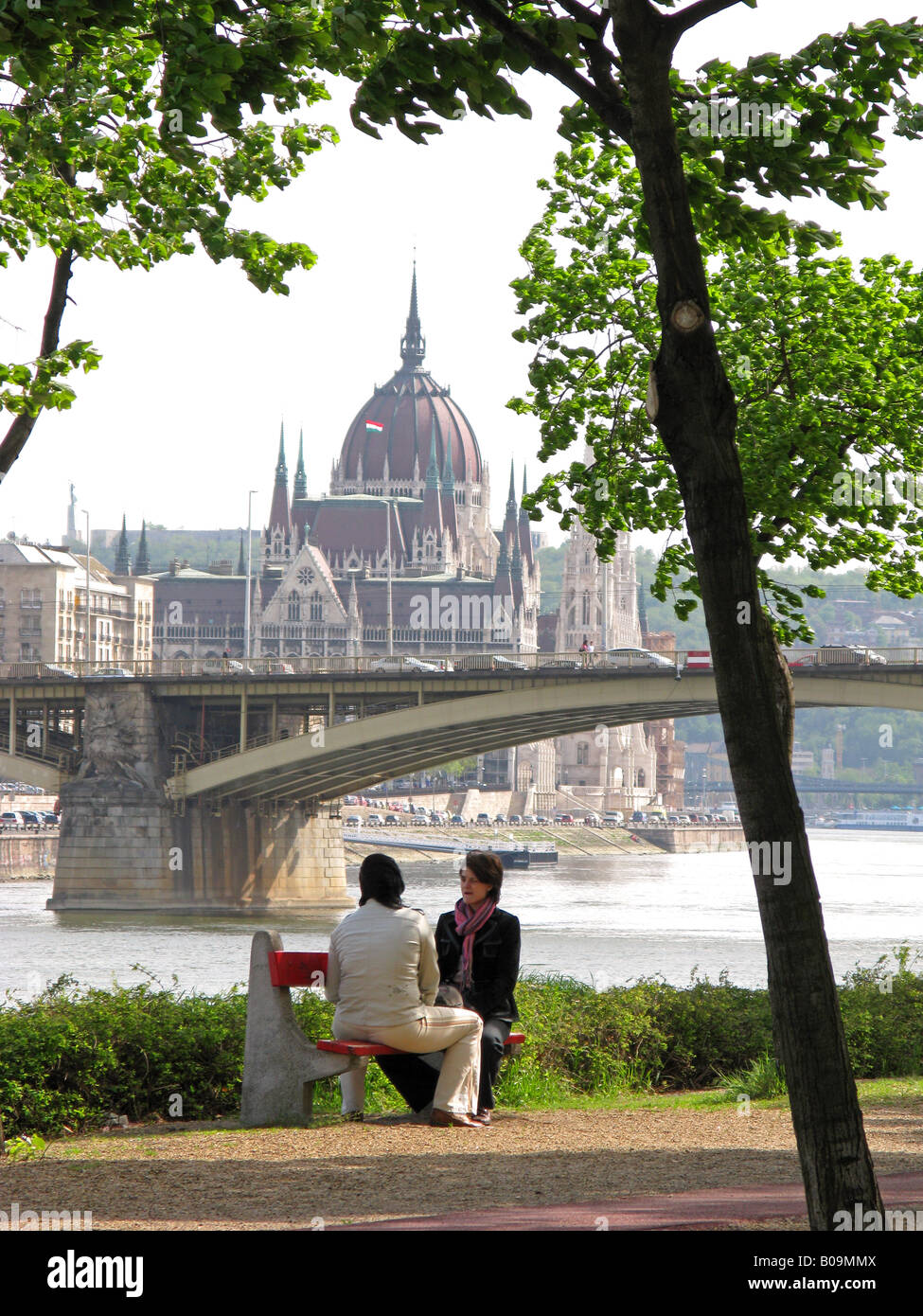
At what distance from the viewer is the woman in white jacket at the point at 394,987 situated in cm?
684

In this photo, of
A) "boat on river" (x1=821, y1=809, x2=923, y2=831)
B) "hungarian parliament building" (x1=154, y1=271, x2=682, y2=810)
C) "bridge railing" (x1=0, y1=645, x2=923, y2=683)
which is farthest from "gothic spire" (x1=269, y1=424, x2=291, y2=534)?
"bridge railing" (x1=0, y1=645, x2=923, y2=683)

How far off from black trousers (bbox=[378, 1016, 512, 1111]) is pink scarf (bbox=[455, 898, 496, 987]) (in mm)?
229

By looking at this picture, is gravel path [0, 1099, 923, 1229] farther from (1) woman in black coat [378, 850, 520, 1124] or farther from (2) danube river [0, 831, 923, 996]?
(2) danube river [0, 831, 923, 996]

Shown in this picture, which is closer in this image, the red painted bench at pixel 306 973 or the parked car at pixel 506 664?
the red painted bench at pixel 306 973

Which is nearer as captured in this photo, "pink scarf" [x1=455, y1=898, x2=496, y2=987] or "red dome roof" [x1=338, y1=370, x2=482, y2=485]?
"pink scarf" [x1=455, y1=898, x2=496, y2=987]

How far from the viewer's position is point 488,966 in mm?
7426

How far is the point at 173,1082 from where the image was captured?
302 inches

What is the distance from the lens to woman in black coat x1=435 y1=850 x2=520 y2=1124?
7375 millimetres

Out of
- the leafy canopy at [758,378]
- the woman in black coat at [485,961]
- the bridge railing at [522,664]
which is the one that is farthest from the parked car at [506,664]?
the woman in black coat at [485,961]

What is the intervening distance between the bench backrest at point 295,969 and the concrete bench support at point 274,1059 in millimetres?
25

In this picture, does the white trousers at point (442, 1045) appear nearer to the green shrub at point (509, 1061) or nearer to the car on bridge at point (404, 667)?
the green shrub at point (509, 1061)

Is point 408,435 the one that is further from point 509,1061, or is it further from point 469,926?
point 469,926

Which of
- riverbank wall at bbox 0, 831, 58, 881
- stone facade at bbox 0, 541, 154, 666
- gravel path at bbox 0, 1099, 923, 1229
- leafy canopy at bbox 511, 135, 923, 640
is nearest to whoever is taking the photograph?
gravel path at bbox 0, 1099, 923, 1229

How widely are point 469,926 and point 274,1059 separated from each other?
1.03 metres
